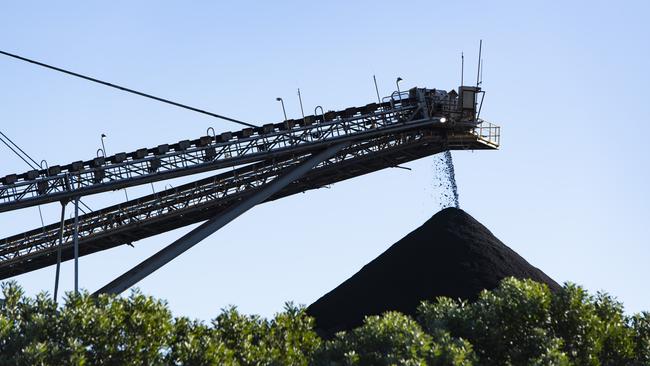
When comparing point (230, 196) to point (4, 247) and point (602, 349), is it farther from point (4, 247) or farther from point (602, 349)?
point (602, 349)

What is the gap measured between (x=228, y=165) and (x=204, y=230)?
3.25m

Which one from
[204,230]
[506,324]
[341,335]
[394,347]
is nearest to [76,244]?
[204,230]

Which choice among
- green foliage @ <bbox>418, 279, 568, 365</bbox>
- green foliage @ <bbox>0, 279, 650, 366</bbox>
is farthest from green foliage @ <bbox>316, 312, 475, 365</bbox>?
green foliage @ <bbox>418, 279, 568, 365</bbox>

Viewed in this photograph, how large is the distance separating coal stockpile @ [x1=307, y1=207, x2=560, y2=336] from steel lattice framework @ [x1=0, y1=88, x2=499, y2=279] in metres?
4.90

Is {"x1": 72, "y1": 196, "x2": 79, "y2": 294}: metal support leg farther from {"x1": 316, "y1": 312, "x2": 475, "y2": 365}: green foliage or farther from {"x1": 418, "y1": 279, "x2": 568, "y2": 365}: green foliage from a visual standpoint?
{"x1": 418, "y1": 279, "x2": 568, "y2": 365}: green foliage

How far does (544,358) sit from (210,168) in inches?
830

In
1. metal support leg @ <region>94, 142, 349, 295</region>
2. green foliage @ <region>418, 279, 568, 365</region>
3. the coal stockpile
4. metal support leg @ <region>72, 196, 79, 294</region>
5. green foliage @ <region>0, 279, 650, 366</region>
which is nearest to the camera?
green foliage @ <region>0, 279, 650, 366</region>

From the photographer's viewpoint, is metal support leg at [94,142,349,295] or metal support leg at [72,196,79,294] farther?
metal support leg at [94,142,349,295]

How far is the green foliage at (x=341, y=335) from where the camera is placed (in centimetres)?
3653

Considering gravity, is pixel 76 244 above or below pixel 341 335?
above

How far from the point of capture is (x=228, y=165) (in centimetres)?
5422

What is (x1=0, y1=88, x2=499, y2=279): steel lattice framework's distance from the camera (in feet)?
175

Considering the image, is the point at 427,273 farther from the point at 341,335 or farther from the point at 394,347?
the point at 394,347

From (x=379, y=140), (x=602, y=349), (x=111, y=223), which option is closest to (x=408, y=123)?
(x=379, y=140)
